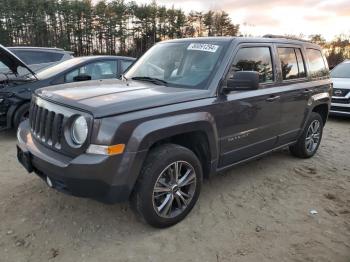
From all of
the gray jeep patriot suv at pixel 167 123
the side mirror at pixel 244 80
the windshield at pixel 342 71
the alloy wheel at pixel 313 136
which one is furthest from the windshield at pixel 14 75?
the windshield at pixel 342 71

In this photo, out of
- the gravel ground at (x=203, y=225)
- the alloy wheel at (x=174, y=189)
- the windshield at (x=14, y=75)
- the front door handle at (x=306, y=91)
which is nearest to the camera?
the gravel ground at (x=203, y=225)

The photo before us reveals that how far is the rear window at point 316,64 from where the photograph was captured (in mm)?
5395

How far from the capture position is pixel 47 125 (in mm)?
3236

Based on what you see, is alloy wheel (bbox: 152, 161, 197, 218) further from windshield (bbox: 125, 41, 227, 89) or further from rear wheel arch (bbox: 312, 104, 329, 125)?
rear wheel arch (bbox: 312, 104, 329, 125)

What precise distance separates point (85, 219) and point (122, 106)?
134 cm

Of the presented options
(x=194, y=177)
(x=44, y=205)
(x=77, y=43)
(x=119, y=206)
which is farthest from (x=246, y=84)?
(x=77, y=43)

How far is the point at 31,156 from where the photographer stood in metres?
3.29

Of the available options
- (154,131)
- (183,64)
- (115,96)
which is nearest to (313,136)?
(183,64)

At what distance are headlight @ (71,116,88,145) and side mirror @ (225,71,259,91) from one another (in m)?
1.61

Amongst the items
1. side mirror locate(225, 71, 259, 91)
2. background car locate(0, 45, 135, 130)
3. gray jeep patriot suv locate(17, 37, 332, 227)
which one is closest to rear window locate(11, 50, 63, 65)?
background car locate(0, 45, 135, 130)

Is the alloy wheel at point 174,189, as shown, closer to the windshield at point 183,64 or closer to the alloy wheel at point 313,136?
the windshield at point 183,64

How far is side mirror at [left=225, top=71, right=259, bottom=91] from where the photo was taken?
3562 mm

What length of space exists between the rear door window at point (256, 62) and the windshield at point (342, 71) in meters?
6.61

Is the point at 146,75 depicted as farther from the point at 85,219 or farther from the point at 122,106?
the point at 85,219
